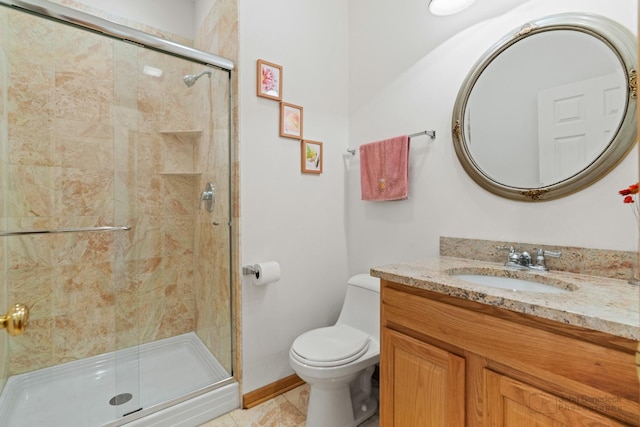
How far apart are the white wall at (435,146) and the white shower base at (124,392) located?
1.18 meters

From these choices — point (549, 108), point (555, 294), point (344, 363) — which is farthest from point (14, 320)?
point (549, 108)

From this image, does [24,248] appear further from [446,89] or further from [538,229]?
[538,229]

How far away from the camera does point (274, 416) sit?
62.1 inches

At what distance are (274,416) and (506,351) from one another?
1312mm

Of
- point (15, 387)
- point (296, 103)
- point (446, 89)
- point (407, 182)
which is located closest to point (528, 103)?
point (446, 89)

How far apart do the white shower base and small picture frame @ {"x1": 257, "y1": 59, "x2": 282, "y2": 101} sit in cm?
168

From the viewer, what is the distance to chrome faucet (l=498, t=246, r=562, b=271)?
1200mm

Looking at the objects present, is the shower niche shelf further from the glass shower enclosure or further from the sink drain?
the sink drain

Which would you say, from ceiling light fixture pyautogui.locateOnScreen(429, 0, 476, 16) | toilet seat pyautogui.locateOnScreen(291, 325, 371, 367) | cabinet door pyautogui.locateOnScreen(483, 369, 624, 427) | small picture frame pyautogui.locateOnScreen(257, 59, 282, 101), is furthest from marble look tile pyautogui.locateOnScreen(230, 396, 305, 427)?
ceiling light fixture pyautogui.locateOnScreen(429, 0, 476, 16)

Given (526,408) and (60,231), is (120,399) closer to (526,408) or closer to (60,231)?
(60,231)

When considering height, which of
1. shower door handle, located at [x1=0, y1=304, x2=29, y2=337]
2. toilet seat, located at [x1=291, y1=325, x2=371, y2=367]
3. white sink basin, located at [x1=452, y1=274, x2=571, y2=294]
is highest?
shower door handle, located at [x1=0, y1=304, x2=29, y2=337]

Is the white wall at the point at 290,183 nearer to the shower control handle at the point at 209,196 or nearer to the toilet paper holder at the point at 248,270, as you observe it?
the toilet paper holder at the point at 248,270

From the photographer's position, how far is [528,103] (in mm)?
1281

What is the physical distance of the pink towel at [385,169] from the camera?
1708mm
